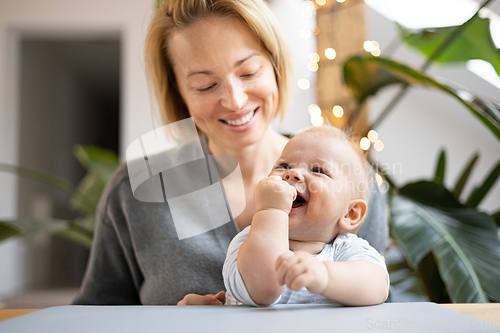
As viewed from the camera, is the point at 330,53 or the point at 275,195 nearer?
the point at 275,195

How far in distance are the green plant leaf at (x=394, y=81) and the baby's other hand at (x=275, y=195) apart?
2.32ft

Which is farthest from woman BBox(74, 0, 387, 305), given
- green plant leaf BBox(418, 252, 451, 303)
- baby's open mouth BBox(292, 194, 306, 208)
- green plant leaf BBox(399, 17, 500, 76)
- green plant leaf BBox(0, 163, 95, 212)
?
green plant leaf BBox(399, 17, 500, 76)

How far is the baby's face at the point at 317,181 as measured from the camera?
0.43 meters

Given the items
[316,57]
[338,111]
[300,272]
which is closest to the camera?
[300,272]

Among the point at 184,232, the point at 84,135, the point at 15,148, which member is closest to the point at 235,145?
the point at 184,232

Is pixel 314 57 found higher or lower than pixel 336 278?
higher

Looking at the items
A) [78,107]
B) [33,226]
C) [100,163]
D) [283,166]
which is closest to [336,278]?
[283,166]

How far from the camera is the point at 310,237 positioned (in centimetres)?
46

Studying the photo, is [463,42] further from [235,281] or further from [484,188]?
[235,281]

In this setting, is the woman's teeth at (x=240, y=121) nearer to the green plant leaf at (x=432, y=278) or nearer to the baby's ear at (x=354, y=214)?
the baby's ear at (x=354, y=214)

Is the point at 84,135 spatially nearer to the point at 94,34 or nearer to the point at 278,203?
the point at 94,34

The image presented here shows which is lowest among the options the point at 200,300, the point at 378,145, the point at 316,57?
the point at 200,300

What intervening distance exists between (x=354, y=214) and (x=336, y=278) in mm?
143

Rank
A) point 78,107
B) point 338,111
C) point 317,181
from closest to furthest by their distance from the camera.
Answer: point 317,181 → point 338,111 → point 78,107
